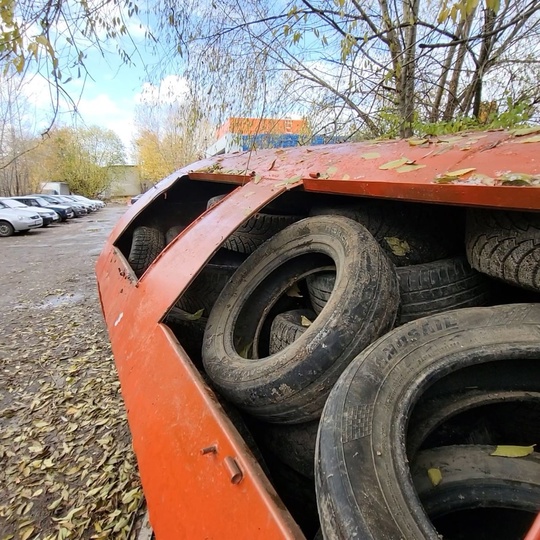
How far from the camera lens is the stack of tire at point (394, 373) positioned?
3.08ft

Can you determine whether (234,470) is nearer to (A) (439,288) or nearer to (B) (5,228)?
(A) (439,288)

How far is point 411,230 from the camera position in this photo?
1964 millimetres

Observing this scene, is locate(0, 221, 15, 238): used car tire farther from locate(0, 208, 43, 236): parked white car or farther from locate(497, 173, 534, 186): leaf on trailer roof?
locate(497, 173, 534, 186): leaf on trailer roof

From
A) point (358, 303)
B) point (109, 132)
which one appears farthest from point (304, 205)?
point (109, 132)

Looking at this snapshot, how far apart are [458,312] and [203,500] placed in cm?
103

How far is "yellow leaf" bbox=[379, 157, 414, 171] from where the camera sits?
164cm

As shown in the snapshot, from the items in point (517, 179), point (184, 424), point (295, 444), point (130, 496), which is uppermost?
point (517, 179)

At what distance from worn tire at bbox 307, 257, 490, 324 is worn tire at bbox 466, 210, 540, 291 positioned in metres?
0.16

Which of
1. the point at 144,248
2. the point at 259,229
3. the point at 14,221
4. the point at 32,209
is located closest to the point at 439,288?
the point at 259,229

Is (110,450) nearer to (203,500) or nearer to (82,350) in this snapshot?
(203,500)

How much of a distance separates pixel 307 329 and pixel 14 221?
1619 cm

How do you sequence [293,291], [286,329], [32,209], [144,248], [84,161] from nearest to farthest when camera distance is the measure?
1. [286,329]
2. [293,291]
3. [144,248]
4. [32,209]
5. [84,161]

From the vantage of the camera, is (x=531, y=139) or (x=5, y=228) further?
(x=5, y=228)

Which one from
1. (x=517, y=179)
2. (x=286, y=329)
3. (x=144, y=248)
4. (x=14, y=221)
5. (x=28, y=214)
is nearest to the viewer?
(x=517, y=179)
